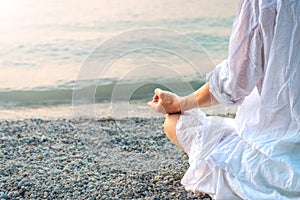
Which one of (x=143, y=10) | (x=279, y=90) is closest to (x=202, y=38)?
(x=143, y=10)

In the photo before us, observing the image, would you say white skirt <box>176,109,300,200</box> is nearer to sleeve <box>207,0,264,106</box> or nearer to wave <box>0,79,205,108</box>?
sleeve <box>207,0,264,106</box>

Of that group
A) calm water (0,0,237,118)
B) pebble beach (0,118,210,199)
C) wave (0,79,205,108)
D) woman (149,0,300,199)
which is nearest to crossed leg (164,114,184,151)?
woman (149,0,300,199)

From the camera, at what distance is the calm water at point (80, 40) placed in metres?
4.66

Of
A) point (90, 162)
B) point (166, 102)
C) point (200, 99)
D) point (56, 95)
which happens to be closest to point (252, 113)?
point (200, 99)

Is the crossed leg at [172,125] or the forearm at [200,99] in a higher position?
the forearm at [200,99]

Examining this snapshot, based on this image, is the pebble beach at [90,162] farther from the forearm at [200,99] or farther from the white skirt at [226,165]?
the forearm at [200,99]

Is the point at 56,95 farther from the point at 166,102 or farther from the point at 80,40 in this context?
the point at 166,102

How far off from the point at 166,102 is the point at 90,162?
3.00 feet

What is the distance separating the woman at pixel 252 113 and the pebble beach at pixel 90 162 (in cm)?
32

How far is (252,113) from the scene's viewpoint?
1.84 m

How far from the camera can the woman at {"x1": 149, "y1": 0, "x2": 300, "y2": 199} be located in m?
1.64

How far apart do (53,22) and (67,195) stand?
7.14 metres

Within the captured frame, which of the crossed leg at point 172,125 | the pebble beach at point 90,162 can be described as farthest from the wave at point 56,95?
the crossed leg at point 172,125

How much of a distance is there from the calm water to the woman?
0.73 m
